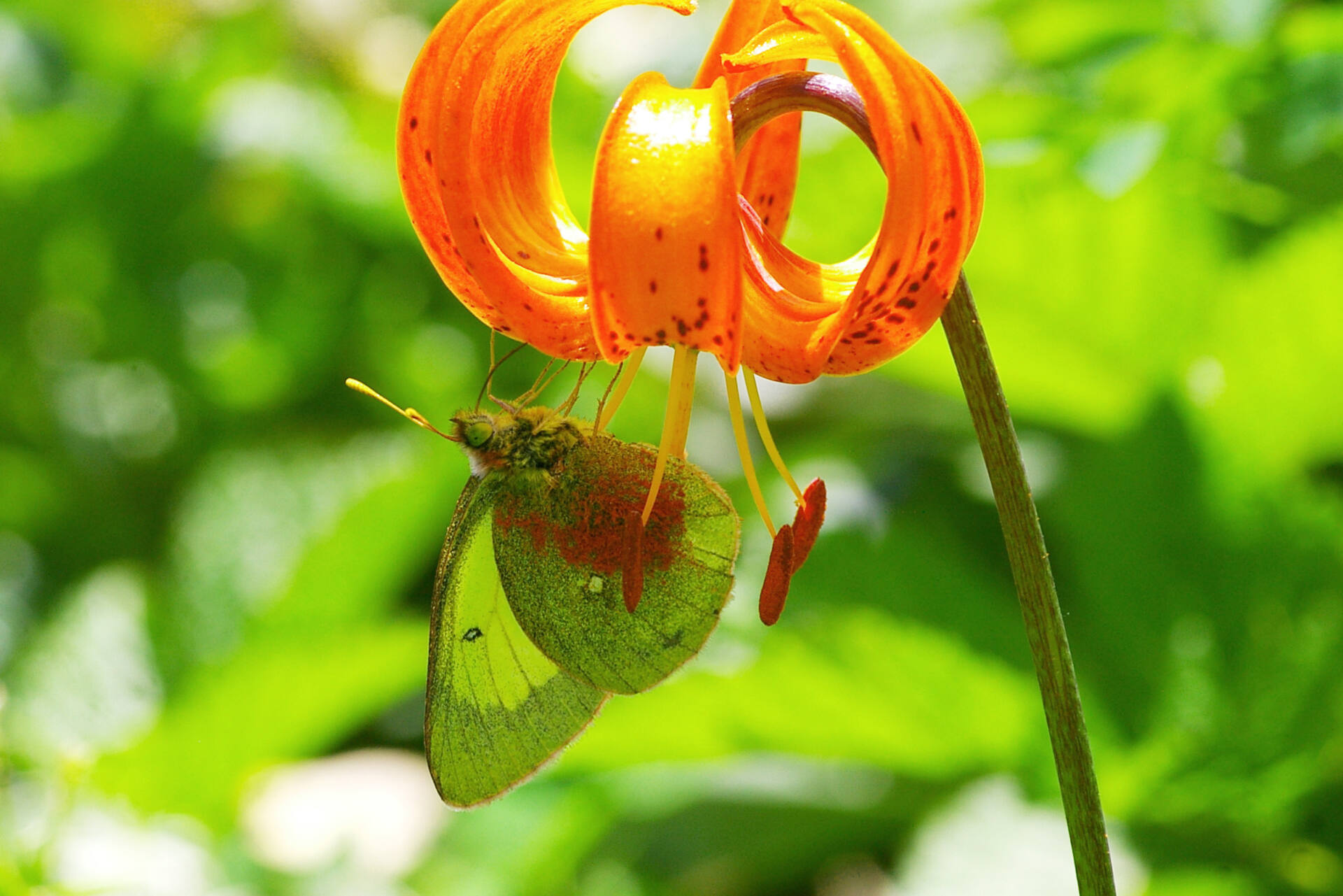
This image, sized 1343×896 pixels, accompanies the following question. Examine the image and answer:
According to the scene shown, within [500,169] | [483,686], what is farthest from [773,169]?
[483,686]

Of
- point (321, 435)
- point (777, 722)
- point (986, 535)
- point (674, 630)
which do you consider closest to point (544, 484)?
point (674, 630)

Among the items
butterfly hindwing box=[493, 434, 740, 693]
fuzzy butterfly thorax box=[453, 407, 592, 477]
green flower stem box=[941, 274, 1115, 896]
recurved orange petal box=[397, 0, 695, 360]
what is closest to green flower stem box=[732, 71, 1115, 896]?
green flower stem box=[941, 274, 1115, 896]

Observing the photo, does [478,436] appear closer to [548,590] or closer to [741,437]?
[548,590]

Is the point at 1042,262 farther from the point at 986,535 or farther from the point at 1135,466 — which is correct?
the point at 986,535

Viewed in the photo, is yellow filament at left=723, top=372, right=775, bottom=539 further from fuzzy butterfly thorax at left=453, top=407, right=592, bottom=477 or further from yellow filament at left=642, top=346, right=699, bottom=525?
fuzzy butterfly thorax at left=453, top=407, right=592, bottom=477

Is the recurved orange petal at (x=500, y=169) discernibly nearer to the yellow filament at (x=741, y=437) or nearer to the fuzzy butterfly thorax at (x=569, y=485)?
the yellow filament at (x=741, y=437)

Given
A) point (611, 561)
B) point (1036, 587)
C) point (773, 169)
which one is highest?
point (773, 169)

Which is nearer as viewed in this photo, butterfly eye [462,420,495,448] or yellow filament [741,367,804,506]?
yellow filament [741,367,804,506]
